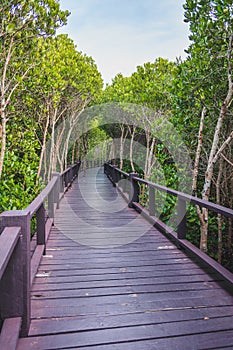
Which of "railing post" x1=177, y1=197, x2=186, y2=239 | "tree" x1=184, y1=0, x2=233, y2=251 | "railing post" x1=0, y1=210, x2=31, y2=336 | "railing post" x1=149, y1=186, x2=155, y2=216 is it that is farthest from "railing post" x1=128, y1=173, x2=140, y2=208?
"railing post" x1=0, y1=210, x2=31, y2=336

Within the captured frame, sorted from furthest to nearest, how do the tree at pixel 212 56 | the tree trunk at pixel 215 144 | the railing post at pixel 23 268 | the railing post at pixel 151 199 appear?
the railing post at pixel 151 199, the tree trunk at pixel 215 144, the tree at pixel 212 56, the railing post at pixel 23 268

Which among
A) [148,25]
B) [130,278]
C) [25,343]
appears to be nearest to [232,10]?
[130,278]

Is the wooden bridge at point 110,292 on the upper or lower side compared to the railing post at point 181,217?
lower

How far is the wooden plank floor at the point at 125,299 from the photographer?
2.12 meters

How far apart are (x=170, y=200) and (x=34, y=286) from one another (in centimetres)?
524

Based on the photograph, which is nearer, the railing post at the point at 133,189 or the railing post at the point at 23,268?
the railing post at the point at 23,268

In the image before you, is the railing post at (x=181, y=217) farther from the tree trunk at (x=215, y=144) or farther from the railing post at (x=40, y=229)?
the railing post at (x=40, y=229)

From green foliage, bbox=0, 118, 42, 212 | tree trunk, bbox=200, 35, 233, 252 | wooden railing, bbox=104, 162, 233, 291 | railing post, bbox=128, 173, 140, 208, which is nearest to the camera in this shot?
wooden railing, bbox=104, 162, 233, 291

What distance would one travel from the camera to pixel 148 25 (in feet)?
36.1

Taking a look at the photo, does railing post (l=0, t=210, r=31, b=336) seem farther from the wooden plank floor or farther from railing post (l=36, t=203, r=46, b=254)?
railing post (l=36, t=203, r=46, b=254)

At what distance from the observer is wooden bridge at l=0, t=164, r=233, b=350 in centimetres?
205

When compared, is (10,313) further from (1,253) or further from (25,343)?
(1,253)

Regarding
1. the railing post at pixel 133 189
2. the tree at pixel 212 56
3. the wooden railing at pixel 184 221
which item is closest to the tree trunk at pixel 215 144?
the tree at pixel 212 56

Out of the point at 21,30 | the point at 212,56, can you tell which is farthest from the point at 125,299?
the point at 21,30
